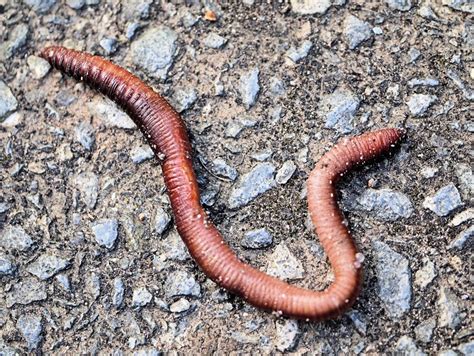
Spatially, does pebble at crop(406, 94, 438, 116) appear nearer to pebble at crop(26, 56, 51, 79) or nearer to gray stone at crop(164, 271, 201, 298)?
gray stone at crop(164, 271, 201, 298)

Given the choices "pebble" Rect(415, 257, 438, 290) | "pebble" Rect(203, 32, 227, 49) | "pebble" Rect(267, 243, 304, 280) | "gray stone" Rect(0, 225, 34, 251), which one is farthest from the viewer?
"pebble" Rect(203, 32, 227, 49)

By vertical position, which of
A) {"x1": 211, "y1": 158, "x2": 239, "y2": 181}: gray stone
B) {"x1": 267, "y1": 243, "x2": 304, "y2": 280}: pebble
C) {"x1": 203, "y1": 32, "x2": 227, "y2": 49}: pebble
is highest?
{"x1": 203, "y1": 32, "x2": 227, "y2": 49}: pebble

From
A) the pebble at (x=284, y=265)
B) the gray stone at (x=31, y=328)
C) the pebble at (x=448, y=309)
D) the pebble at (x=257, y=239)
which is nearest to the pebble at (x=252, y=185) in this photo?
the pebble at (x=257, y=239)

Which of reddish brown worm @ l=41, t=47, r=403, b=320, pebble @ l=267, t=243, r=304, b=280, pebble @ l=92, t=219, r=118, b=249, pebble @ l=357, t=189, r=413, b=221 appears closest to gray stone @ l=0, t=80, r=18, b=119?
reddish brown worm @ l=41, t=47, r=403, b=320

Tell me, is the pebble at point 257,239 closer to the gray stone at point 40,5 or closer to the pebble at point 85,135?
the pebble at point 85,135

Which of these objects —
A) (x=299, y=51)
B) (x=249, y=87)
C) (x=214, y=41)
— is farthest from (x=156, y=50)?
(x=299, y=51)
